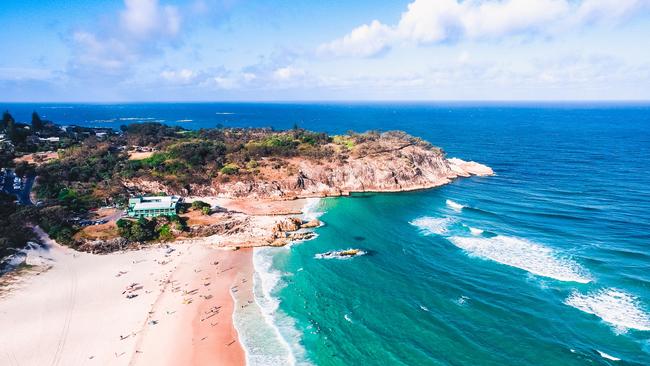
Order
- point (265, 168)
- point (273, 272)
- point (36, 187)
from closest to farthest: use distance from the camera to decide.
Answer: point (273, 272), point (36, 187), point (265, 168)

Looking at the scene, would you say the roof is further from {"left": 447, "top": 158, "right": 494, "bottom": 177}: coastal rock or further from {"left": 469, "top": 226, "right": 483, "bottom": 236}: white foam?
{"left": 447, "top": 158, "right": 494, "bottom": 177}: coastal rock

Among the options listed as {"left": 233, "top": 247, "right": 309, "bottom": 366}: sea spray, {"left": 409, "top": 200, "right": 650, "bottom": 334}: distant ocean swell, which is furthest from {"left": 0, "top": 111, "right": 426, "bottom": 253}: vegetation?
{"left": 409, "top": 200, "right": 650, "bottom": 334}: distant ocean swell

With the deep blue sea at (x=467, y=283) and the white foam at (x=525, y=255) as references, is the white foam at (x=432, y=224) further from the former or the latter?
the white foam at (x=525, y=255)

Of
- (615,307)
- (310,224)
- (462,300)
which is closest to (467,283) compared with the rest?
(462,300)

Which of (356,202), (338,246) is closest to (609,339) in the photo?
(338,246)

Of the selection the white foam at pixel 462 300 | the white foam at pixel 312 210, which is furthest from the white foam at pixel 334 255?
the white foam at pixel 462 300

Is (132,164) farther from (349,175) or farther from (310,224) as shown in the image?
(349,175)

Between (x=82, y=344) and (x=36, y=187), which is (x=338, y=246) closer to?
(x=82, y=344)
